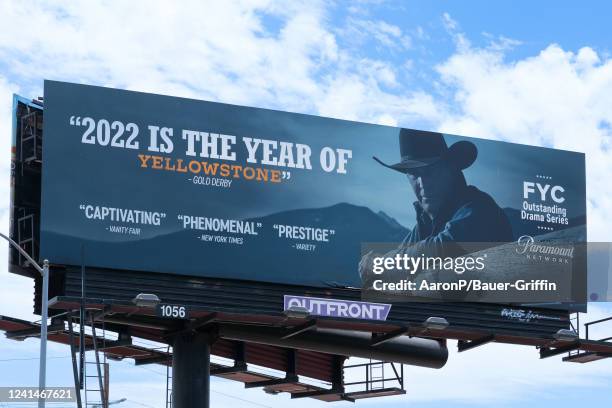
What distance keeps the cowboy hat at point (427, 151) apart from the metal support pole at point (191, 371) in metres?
6.75

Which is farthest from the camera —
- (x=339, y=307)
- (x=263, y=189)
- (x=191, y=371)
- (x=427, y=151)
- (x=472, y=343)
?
(x=427, y=151)

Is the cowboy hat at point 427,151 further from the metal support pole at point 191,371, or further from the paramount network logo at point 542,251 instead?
the metal support pole at point 191,371

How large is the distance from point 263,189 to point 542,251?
8277 mm

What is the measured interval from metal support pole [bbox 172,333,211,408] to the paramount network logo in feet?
30.0

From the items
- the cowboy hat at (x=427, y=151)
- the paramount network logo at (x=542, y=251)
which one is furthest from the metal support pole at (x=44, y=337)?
the paramount network logo at (x=542, y=251)

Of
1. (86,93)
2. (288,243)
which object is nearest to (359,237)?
(288,243)

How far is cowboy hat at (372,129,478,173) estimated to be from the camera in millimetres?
34469

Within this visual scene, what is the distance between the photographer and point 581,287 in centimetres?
3566

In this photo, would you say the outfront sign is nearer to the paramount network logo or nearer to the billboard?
the billboard

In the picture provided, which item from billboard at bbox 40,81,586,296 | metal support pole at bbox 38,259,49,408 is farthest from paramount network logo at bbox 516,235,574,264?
metal support pole at bbox 38,259,49,408

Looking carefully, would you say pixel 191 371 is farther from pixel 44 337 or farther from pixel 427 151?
pixel 427 151

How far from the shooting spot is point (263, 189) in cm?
3250

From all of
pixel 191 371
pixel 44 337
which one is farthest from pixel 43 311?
pixel 191 371

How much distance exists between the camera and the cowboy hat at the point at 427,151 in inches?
1357
